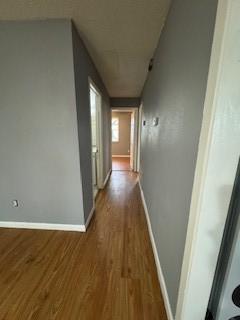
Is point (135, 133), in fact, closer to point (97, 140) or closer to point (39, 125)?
point (97, 140)

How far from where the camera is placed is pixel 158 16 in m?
1.43

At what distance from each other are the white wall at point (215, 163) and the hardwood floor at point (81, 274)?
62cm

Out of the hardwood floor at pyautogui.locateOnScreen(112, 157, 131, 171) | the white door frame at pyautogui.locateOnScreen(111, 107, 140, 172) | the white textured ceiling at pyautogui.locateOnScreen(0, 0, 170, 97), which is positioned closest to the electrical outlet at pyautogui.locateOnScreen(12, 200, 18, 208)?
the white textured ceiling at pyautogui.locateOnScreen(0, 0, 170, 97)

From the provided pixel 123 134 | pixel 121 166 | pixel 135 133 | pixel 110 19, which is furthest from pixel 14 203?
pixel 123 134

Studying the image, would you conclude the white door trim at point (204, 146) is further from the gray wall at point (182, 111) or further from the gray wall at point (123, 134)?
the gray wall at point (123, 134)

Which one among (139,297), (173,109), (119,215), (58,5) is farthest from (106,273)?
(58,5)

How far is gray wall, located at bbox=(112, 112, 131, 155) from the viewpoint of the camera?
7414 mm

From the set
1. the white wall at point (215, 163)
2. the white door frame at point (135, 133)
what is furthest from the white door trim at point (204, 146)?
the white door frame at point (135, 133)

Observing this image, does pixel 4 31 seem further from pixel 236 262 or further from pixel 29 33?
pixel 236 262

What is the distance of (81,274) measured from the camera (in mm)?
1459

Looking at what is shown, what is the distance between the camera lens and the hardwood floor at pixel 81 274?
117cm

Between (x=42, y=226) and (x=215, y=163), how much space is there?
226 cm

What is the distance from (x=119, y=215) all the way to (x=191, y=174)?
193 centimetres

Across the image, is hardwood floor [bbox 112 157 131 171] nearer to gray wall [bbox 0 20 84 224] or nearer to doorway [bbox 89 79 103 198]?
doorway [bbox 89 79 103 198]
